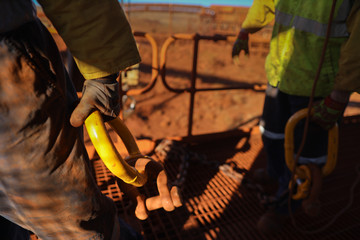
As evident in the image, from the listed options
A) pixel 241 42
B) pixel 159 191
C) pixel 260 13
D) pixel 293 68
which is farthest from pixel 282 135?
pixel 159 191

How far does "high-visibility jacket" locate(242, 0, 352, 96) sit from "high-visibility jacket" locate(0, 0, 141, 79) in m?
1.09

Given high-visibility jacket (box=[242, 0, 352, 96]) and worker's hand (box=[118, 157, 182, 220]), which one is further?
high-visibility jacket (box=[242, 0, 352, 96])

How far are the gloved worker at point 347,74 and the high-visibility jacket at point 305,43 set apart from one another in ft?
0.28

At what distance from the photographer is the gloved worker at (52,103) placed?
73 cm

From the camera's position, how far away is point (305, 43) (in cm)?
147

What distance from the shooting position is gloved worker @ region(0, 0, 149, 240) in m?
0.73

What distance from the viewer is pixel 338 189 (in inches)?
89.6

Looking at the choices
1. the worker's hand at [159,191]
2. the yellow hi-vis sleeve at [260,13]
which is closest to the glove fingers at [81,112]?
the worker's hand at [159,191]

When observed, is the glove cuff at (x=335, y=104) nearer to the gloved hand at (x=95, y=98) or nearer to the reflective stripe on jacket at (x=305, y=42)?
the reflective stripe on jacket at (x=305, y=42)

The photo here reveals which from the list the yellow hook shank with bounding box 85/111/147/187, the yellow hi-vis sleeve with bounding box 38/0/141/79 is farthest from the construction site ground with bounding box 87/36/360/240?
the yellow hi-vis sleeve with bounding box 38/0/141/79

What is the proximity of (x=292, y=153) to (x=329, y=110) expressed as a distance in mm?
356

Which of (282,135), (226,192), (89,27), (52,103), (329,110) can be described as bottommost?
(226,192)

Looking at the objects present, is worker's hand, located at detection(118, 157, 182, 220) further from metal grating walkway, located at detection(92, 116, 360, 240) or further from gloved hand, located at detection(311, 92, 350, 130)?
gloved hand, located at detection(311, 92, 350, 130)

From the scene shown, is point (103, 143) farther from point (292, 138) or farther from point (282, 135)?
point (282, 135)
